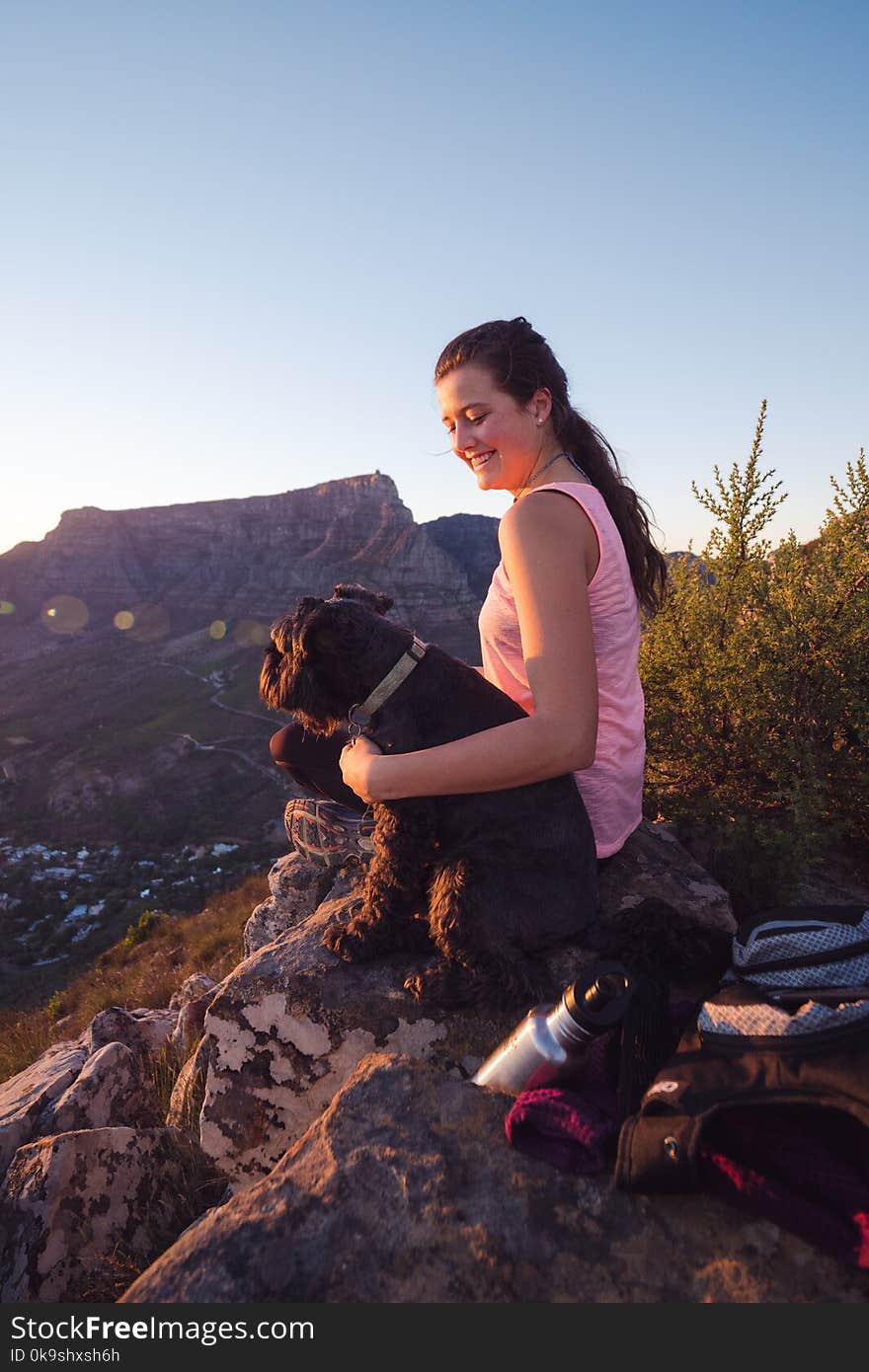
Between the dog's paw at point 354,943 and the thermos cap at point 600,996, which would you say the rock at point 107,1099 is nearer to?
the dog's paw at point 354,943

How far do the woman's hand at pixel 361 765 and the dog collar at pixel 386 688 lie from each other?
7cm

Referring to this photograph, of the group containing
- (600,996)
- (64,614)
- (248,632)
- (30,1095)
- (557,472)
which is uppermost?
(64,614)

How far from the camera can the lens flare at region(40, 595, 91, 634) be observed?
118 m

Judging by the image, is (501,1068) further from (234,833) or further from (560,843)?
(234,833)

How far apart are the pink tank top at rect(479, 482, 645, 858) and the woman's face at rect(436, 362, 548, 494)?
509 millimetres

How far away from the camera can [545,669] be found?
2605mm

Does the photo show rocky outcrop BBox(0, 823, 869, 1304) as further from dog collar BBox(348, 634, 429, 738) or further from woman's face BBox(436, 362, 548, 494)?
woman's face BBox(436, 362, 548, 494)

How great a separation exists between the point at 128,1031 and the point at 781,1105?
5810 millimetres

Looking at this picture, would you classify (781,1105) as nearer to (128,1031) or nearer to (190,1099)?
(190,1099)

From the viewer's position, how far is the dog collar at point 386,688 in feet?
10.4

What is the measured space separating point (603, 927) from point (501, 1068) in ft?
3.28

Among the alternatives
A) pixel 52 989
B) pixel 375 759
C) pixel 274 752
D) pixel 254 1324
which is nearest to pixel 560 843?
pixel 375 759

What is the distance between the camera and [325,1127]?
189 centimetres

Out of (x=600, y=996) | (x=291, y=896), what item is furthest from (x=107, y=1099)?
(x=600, y=996)
